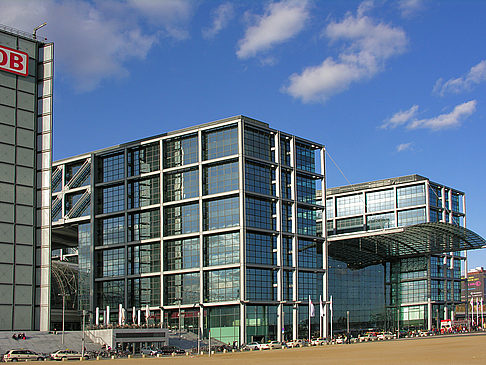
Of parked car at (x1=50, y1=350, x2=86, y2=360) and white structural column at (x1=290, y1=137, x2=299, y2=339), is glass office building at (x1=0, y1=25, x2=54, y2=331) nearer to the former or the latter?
parked car at (x1=50, y1=350, x2=86, y2=360)

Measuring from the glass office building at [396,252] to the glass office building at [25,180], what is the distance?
220 feet

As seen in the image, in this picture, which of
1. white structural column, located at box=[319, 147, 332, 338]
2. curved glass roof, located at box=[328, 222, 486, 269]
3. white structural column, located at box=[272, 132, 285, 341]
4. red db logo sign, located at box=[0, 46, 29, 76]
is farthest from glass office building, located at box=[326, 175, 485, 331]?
red db logo sign, located at box=[0, 46, 29, 76]

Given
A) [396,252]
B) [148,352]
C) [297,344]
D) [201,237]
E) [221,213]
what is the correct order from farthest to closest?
[396,252] → [201,237] → [221,213] → [297,344] → [148,352]

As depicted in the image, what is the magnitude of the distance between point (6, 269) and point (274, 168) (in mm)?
52871

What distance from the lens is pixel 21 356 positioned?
8294 centimetres

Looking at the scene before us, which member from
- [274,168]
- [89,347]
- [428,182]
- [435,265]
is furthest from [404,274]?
[89,347]

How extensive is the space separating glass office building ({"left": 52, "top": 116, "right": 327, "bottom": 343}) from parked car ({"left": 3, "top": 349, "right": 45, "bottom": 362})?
41583mm

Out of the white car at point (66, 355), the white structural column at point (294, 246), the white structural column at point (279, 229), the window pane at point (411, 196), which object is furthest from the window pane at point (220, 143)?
the window pane at point (411, 196)

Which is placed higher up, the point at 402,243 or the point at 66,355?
the point at 402,243

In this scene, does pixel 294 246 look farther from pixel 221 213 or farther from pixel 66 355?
pixel 66 355

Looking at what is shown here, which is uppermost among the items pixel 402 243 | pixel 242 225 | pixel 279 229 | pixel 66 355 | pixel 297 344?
pixel 242 225

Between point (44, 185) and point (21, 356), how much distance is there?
31782mm

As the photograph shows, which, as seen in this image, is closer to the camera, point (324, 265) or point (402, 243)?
point (324, 265)

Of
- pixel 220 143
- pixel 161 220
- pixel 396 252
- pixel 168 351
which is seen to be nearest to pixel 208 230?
pixel 161 220
